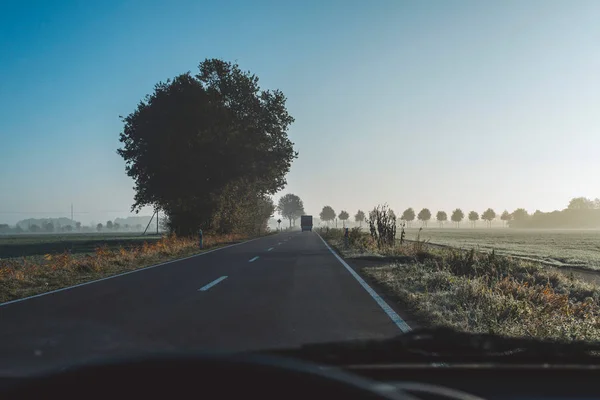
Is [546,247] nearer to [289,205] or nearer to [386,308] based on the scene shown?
[386,308]

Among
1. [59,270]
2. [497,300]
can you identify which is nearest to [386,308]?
[497,300]

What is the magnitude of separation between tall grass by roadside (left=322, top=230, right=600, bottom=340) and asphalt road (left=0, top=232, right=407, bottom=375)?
82 cm

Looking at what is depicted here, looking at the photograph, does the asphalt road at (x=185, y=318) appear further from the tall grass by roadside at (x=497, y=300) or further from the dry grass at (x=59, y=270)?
the dry grass at (x=59, y=270)

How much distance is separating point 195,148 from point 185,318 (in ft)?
91.5

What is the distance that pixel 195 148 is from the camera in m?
33.3

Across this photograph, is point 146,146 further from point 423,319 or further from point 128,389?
point 128,389

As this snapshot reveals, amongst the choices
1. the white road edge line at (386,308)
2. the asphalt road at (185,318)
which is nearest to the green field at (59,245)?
the asphalt road at (185,318)

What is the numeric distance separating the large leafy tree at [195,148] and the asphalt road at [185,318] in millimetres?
21690

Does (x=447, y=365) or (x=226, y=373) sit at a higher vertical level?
(x=226, y=373)

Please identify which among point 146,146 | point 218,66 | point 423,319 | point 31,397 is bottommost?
point 423,319

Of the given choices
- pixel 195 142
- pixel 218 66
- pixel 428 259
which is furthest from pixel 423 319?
pixel 218 66

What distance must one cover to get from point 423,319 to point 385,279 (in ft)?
16.1

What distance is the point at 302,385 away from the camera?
106cm

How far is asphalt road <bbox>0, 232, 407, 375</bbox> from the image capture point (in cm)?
507
